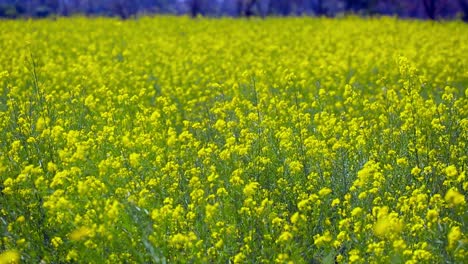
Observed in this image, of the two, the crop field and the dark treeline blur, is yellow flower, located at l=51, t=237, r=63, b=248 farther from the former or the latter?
the dark treeline blur

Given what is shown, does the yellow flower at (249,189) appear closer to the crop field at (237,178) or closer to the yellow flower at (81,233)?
the crop field at (237,178)

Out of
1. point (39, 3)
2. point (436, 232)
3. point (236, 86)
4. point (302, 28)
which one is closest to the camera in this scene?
point (436, 232)

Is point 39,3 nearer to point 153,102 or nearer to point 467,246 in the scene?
point 153,102

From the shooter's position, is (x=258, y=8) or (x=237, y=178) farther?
(x=258, y=8)

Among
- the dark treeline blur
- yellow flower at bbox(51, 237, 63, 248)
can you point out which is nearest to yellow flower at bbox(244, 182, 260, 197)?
yellow flower at bbox(51, 237, 63, 248)

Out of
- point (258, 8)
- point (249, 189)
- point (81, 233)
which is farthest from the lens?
point (258, 8)

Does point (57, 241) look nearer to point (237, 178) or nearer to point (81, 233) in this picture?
point (81, 233)

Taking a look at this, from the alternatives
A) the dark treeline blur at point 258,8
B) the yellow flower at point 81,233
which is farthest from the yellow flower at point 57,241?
the dark treeline blur at point 258,8

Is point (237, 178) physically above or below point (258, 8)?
above

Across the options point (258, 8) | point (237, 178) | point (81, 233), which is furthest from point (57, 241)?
point (258, 8)

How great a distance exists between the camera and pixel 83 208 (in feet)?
15.5

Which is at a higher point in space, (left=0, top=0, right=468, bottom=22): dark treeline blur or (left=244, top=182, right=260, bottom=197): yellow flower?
(left=244, top=182, right=260, bottom=197): yellow flower

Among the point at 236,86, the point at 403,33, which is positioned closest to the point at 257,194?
the point at 236,86

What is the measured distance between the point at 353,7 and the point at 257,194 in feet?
100
